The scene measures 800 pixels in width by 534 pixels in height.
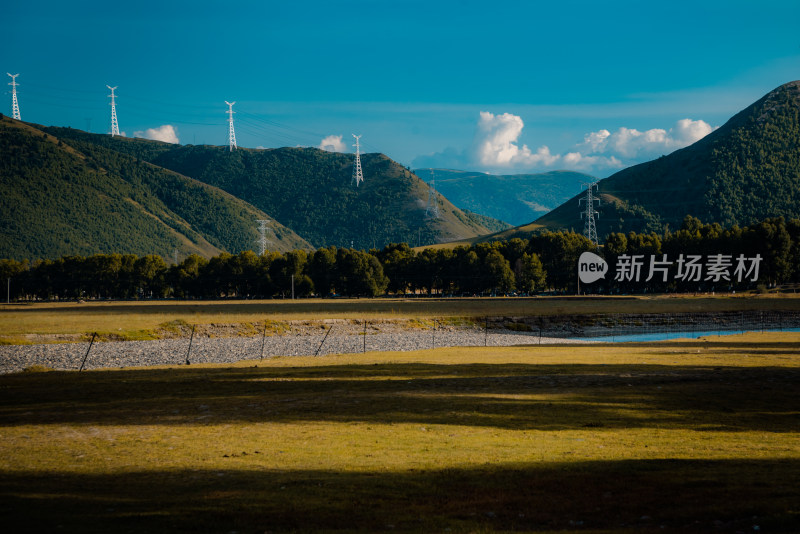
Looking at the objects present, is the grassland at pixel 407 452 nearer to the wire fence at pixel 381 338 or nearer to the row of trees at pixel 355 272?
the wire fence at pixel 381 338

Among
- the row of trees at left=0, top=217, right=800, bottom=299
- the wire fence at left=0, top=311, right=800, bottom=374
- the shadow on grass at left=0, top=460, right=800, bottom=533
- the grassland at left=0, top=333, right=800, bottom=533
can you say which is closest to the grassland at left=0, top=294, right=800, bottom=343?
the wire fence at left=0, top=311, right=800, bottom=374

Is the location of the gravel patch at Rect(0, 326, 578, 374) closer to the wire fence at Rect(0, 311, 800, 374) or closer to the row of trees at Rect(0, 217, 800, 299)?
the wire fence at Rect(0, 311, 800, 374)

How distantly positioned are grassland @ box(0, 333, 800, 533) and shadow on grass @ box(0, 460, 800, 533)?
52 millimetres

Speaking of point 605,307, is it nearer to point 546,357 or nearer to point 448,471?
point 546,357

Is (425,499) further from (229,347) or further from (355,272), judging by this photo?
(355,272)

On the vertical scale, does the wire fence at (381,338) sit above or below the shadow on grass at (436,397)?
below

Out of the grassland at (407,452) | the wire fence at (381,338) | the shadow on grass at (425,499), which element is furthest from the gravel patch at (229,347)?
the shadow on grass at (425,499)

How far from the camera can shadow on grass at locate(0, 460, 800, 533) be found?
1081 centimetres

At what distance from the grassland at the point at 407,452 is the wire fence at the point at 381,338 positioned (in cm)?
1816

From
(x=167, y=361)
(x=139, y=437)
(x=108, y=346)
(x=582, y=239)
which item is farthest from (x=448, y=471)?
(x=582, y=239)

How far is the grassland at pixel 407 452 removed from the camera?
11305 mm

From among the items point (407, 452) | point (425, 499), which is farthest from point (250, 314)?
point (425, 499)

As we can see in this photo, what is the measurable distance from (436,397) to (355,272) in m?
133

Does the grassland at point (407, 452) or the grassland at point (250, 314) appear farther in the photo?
the grassland at point (250, 314)
